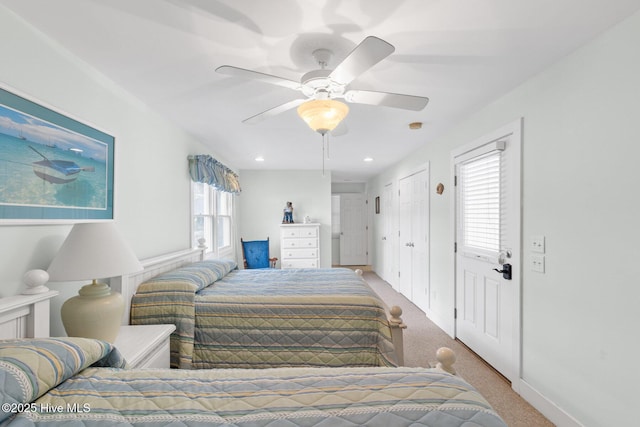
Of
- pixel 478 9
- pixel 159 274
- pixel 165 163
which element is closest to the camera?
pixel 478 9

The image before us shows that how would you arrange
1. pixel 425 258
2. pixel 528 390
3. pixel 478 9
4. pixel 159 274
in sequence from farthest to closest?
pixel 425 258 → pixel 159 274 → pixel 528 390 → pixel 478 9

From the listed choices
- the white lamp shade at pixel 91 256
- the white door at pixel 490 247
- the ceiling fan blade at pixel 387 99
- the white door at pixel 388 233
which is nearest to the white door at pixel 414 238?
the white door at pixel 388 233

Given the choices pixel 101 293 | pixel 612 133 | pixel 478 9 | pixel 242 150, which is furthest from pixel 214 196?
pixel 612 133

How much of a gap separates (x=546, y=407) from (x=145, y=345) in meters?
2.55

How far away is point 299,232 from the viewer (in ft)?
18.7

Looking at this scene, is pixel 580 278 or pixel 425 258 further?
pixel 425 258

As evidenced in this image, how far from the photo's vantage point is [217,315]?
7.38 ft

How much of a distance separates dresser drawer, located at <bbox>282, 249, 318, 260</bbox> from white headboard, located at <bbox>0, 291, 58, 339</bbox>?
4317mm

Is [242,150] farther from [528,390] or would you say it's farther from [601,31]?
[528,390]

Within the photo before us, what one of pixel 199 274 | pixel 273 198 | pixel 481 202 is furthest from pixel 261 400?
pixel 273 198

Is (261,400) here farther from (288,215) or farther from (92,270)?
(288,215)

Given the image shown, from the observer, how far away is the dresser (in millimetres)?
5684

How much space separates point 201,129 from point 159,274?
1.59 metres

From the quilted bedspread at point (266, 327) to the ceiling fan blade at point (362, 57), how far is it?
1.60m
